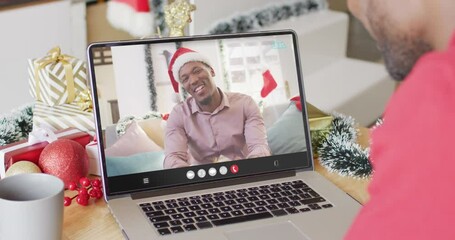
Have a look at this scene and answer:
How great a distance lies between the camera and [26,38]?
70.8 inches

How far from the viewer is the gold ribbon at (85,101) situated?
1.31 m

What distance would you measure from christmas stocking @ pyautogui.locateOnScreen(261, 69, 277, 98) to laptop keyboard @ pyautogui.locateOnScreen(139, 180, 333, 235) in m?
0.16

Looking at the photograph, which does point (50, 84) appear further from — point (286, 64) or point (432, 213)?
point (432, 213)

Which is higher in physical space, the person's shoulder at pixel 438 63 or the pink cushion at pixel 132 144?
the person's shoulder at pixel 438 63

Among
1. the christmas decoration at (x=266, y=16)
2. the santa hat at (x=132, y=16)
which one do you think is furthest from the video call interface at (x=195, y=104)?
the santa hat at (x=132, y=16)

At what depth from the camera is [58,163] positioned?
42.7 inches

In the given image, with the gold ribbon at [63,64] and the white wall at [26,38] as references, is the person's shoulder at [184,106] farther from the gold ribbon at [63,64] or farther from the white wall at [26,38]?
the white wall at [26,38]

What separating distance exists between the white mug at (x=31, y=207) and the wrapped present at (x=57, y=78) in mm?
416

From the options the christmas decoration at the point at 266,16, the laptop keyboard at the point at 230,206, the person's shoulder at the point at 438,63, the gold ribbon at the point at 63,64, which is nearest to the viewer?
the person's shoulder at the point at 438,63

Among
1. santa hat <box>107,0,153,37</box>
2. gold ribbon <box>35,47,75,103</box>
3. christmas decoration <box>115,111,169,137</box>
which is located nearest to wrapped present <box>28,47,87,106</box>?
gold ribbon <box>35,47,75,103</box>

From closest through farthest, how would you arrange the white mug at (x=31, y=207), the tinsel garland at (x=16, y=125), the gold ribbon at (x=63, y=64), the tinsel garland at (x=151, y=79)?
the white mug at (x=31, y=207) → the tinsel garland at (x=151, y=79) → the tinsel garland at (x=16, y=125) → the gold ribbon at (x=63, y=64)

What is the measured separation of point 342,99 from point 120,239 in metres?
1.38

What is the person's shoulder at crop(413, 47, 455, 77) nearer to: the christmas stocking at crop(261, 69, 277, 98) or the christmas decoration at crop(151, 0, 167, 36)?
the christmas stocking at crop(261, 69, 277, 98)

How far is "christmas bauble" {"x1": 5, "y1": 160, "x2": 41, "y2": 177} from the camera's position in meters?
1.06
